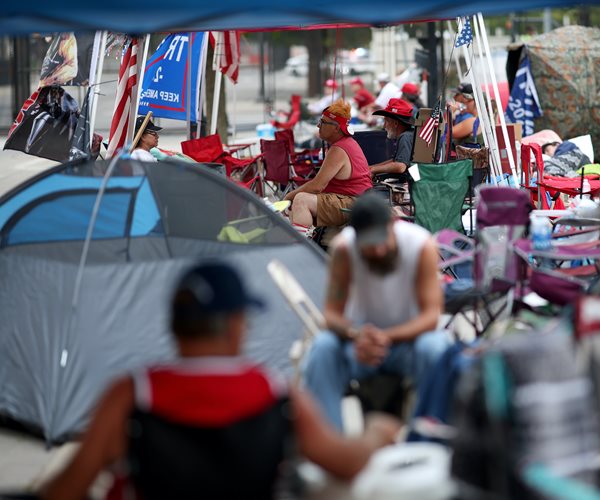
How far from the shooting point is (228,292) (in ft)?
10.4

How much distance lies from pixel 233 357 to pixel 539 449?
3.38ft

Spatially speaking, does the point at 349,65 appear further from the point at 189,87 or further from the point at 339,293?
the point at 339,293

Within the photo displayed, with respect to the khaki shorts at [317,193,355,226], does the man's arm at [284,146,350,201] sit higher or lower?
higher

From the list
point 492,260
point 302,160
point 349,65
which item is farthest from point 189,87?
point 349,65

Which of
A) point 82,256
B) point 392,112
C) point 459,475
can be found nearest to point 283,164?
point 392,112

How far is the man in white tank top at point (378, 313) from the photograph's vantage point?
483 cm

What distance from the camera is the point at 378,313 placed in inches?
198

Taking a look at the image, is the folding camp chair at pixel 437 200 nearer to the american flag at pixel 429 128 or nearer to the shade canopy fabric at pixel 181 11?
the american flag at pixel 429 128

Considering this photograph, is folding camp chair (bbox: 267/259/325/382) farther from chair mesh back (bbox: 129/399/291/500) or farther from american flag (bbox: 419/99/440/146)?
american flag (bbox: 419/99/440/146)

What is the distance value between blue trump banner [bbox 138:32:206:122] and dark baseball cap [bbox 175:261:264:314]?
877 centimetres

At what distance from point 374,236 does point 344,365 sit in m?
0.60

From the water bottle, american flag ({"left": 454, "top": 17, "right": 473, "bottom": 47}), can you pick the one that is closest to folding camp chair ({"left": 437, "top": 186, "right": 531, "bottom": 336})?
the water bottle

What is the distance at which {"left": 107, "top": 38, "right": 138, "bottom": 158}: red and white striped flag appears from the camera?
30.5 ft

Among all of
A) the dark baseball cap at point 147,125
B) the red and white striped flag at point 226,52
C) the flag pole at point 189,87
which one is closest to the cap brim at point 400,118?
the flag pole at point 189,87
